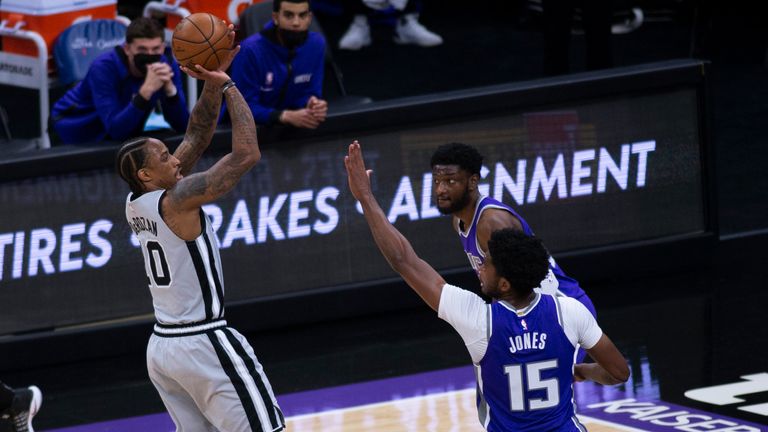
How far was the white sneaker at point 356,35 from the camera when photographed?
43.4 ft

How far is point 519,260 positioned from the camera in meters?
4.62

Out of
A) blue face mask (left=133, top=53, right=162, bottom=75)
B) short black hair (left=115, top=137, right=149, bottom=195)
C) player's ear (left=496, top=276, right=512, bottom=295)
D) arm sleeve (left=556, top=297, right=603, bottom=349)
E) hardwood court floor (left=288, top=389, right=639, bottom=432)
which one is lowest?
hardwood court floor (left=288, top=389, right=639, bottom=432)

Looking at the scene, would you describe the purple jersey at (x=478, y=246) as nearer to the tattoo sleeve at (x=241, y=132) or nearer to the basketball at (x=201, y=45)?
the tattoo sleeve at (x=241, y=132)

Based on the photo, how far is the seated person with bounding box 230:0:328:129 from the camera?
8.59 meters

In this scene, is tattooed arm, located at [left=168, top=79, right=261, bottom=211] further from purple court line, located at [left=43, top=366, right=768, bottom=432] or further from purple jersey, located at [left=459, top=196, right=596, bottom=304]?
purple court line, located at [left=43, top=366, right=768, bottom=432]

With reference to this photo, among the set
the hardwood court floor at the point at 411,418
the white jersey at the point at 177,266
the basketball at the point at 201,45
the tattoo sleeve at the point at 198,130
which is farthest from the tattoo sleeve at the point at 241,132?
the hardwood court floor at the point at 411,418

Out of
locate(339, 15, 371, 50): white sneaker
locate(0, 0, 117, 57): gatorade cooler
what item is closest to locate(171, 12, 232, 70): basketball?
locate(0, 0, 117, 57): gatorade cooler

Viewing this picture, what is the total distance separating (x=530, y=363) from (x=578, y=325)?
21cm

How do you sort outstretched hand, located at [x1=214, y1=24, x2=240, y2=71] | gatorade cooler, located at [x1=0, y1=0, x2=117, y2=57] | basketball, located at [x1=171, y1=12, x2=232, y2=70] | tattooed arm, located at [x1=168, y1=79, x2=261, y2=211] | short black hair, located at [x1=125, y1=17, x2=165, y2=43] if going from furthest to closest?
gatorade cooler, located at [x1=0, y1=0, x2=117, y2=57]
short black hair, located at [x1=125, y1=17, x2=165, y2=43]
basketball, located at [x1=171, y1=12, x2=232, y2=70]
outstretched hand, located at [x1=214, y1=24, x2=240, y2=71]
tattooed arm, located at [x1=168, y1=79, x2=261, y2=211]

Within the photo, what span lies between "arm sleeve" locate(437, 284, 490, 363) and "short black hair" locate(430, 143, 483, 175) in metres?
0.93

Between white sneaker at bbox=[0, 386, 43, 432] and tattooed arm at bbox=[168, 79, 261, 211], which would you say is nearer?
tattooed arm at bbox=[168, 79, 261, 211]

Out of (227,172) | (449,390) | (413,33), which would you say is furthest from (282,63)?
(413,33)

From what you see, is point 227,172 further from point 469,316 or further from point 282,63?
point 282,63

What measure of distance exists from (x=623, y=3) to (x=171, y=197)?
905cm
